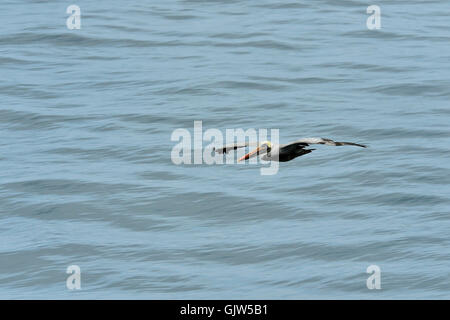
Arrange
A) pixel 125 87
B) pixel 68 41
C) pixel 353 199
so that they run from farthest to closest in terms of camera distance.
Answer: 1. pixel 68 41
2. pixel 125 87
3. pixel 353 199

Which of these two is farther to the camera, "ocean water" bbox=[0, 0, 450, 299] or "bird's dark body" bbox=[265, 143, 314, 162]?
"ocean water" bbox=[0, 0, 450, 299]

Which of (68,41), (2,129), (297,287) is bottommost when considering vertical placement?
(297,287)

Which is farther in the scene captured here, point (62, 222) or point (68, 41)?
point (68, 41)

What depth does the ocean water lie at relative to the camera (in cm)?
4088

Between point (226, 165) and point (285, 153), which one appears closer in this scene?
point (285, 153)

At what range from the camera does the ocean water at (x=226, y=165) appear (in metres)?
40.9

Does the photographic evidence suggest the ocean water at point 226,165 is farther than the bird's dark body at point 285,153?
Yes

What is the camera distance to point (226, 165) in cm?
5369

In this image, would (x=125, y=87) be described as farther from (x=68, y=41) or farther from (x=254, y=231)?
(x=254, y=231)

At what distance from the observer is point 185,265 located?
41.1 meters

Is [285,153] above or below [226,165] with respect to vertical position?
above

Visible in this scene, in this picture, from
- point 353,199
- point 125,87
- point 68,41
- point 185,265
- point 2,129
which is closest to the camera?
point 185,265

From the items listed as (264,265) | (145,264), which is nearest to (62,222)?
(145,264)

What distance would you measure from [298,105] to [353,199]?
591 inches
